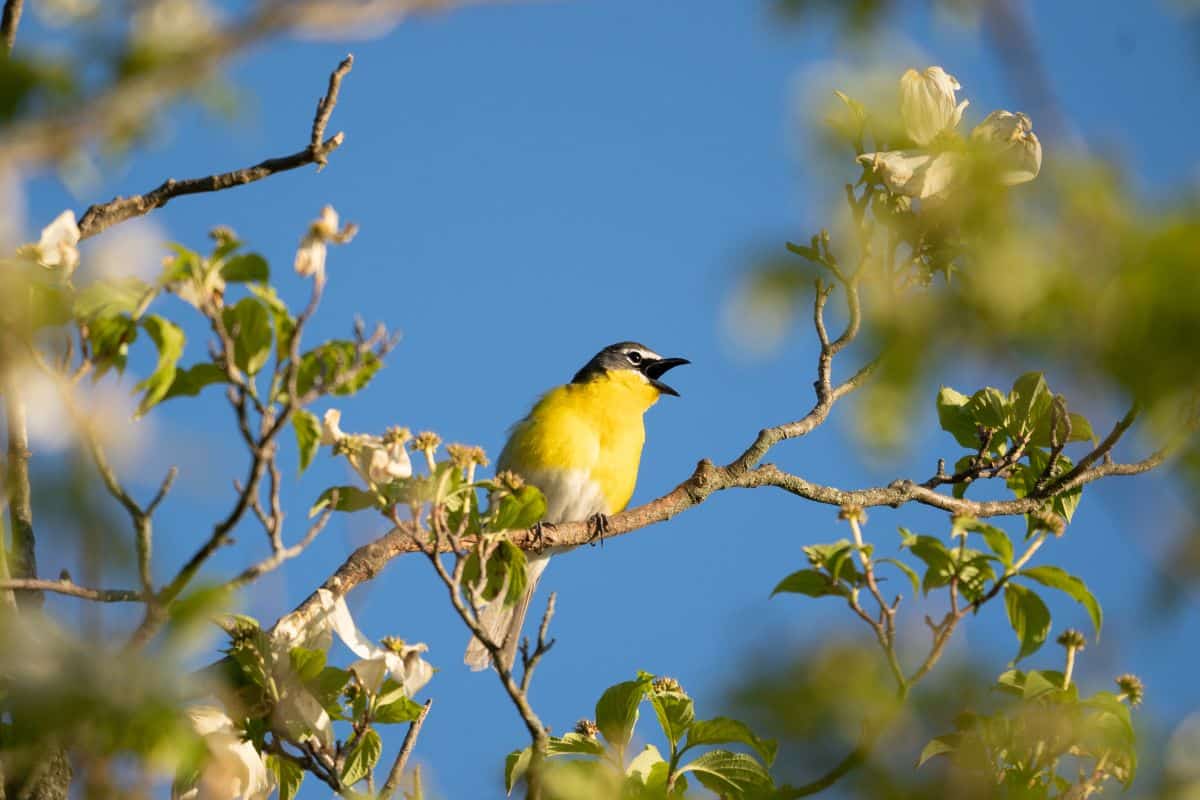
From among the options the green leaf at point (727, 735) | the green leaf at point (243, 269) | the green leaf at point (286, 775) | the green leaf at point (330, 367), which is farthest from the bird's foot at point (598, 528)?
the green leaf at point (243, 269)

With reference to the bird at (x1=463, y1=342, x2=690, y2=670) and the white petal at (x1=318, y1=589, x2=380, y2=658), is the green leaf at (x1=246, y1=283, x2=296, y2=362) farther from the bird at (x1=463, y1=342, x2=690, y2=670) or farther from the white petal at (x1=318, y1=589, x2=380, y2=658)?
the bird at (x1=463, y1=342, x2=690, y2=670)

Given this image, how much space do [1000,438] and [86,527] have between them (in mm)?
3276

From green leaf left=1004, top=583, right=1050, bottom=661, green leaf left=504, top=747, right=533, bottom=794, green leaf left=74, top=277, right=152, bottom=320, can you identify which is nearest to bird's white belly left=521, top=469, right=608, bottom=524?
green leaf left=504, top=747, right=533, bottom=794

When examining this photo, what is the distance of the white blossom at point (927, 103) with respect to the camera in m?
3.56

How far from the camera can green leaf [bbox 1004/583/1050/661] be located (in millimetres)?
3180

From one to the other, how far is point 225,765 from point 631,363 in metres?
5.98

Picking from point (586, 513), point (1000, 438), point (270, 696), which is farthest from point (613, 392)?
point (270, 696)

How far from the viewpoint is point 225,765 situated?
3098mm

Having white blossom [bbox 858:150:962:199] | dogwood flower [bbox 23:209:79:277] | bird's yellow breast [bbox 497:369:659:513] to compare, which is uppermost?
bird's yellow breast [bbox 497:369:659:513]

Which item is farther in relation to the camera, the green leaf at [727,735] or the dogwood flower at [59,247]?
the green leaf at [727,735]

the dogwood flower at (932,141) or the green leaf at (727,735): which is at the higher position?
the dogwood flower at (932,141)

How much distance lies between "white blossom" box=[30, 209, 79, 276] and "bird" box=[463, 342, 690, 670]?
4497 mm

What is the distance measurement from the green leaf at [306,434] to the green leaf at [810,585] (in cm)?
123

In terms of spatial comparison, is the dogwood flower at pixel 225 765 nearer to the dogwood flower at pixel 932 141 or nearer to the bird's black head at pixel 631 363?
the dogwood flower at pixel 932 141
